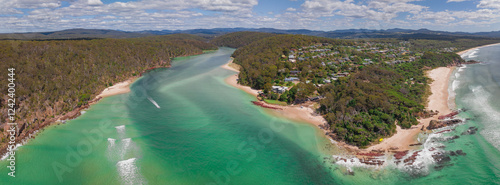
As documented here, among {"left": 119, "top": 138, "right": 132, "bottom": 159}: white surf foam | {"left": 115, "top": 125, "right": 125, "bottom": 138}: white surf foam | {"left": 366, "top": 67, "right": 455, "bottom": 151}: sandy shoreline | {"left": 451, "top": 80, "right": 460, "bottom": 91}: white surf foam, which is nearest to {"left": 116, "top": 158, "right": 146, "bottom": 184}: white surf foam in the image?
{"left": 119, "top": 138, "right": 132, "bottom": 159}: white surf foam

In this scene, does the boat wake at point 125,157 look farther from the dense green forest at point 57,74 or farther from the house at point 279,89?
the house at point 279,89

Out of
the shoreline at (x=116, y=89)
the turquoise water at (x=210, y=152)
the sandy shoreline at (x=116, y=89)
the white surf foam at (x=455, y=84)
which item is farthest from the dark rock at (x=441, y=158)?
the sandy shoreline at (x=116, y=89)

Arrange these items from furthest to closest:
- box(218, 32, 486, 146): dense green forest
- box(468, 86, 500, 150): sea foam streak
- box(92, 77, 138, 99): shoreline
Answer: box(92, 77, 138, 99): shoreline, box(218, 32, 486, 146): dense green forest, box(468, 86, 500, 150): sea foam streak

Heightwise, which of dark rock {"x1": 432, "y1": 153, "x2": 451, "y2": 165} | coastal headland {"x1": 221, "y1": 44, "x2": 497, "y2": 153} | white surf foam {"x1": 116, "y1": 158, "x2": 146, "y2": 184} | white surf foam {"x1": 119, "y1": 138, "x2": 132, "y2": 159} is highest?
coastal headland {"x1": 221, "y1": 44, "x2": 497, "y2": 153}

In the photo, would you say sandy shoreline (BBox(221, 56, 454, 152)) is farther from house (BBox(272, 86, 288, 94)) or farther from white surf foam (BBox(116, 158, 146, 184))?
white surf foam (BBox(116, 158, 146, 184))

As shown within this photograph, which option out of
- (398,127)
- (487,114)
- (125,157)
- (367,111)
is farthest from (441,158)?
(125,157)

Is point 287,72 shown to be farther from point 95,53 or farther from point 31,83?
point 95,53
